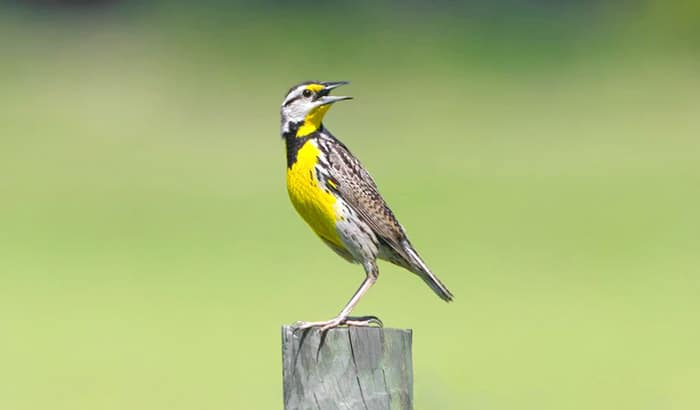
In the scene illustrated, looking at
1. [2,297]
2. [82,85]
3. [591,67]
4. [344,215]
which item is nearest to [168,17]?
[82,85]

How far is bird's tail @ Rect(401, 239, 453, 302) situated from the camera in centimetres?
346

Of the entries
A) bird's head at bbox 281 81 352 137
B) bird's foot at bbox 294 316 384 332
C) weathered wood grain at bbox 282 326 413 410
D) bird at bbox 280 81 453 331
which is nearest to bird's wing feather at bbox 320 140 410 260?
bird at bbox 280 81 453 331

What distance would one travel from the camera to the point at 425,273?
3512 mm

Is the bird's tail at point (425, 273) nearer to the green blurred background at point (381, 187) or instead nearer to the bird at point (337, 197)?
the bird at point (337, 197)

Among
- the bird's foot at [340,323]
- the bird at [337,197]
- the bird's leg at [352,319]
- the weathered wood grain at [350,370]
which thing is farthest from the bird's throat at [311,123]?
the weathered wood grain at [350,370]

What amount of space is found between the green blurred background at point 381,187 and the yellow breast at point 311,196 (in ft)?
2.13

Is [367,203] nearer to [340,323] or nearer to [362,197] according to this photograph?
[362,197]

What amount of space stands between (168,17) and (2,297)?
7459 mm

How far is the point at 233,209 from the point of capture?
43.9 feet

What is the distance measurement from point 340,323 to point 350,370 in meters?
0.29

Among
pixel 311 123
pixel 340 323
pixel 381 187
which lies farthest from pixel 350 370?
pixel 381 187

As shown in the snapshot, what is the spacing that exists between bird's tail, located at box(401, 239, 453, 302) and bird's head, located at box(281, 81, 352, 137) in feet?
1.13

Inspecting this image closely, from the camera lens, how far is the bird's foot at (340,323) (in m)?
2.75

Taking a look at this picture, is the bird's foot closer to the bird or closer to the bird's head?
the bird
